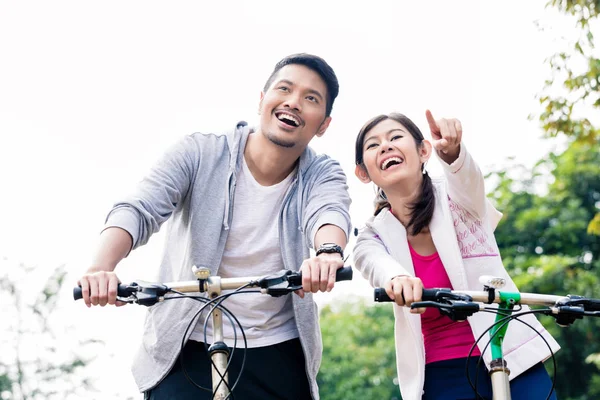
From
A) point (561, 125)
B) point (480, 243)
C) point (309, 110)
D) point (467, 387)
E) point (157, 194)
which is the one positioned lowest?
point (467, 387)

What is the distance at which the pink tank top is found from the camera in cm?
351

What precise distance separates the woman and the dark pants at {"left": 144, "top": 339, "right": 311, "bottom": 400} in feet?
1.53

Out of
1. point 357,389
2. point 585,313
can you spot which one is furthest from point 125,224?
point 357,389

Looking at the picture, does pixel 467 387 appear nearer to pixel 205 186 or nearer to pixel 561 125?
pixel 205 186

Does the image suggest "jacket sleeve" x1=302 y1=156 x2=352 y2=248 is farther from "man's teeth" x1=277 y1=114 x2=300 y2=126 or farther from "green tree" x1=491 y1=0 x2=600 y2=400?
"green tree" x1=491 y1=0 x2=600 y2=400

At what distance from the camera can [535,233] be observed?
88.4 feet

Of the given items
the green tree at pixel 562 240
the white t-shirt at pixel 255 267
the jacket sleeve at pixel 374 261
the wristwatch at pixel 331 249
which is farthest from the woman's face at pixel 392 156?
the green tree at pixel 562 240

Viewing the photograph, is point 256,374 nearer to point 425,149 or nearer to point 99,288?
point 99,288

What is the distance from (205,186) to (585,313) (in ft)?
5.55

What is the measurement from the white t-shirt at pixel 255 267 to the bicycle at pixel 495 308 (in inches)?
32.0

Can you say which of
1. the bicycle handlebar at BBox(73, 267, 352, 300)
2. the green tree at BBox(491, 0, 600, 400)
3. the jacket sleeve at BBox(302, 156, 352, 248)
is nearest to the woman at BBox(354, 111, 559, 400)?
the jacket sleeve at BBox(302, 156, 352, 248)

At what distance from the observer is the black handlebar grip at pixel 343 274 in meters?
2.97

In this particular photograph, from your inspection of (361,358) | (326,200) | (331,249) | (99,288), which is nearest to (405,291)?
(331,249)

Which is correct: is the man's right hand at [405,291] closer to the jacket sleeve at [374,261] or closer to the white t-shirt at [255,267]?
the jacket sleeve at [374,261]
